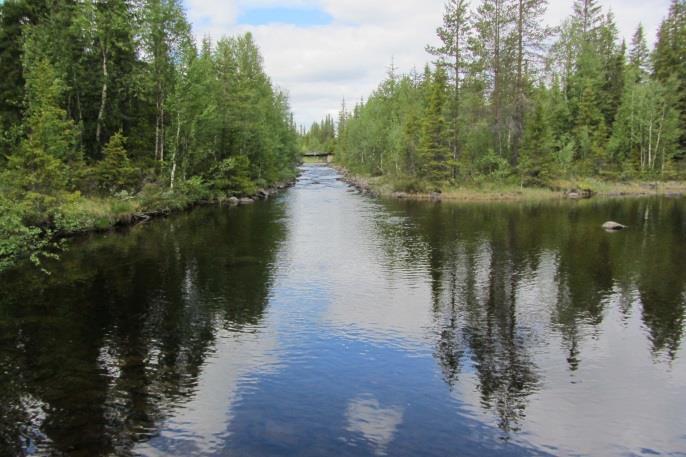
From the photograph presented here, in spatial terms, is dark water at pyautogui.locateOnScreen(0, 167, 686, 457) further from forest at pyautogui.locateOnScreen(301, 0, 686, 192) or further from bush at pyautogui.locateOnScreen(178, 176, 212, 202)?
forest at pyautogui.locateOnScreen(301, 0, 686, 192)

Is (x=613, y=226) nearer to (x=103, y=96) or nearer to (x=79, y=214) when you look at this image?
(x=79, y=214)

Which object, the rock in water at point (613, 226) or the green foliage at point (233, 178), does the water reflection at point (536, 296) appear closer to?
the rock in water at point (613, 226)

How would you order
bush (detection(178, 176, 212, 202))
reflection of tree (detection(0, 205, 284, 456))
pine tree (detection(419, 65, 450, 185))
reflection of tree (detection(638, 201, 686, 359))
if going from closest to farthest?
reflection of tree (detection(0, 205, 284, 456)) < reflection of tree (detection(638, 201, 686, 359)) < bush (detection(178, 176, 212, 202)) < pine tree (detection(419, 65, 450, 185))

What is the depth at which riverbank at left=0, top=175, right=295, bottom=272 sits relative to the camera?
19.4m

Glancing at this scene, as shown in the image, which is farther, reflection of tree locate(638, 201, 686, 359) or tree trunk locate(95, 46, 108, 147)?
tree trunk locate(95, 46, 108, 147)

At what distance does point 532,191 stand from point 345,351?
53.4 meters

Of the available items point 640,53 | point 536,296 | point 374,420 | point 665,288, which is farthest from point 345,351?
point 640,53

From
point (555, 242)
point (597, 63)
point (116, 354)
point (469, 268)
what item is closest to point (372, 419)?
point (116, 354)

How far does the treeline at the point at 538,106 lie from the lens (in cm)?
6438

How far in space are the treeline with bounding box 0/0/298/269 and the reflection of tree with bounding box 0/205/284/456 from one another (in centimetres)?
885

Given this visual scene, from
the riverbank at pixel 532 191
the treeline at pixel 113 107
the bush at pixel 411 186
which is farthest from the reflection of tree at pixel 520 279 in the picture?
the treeline at pixel 113 107

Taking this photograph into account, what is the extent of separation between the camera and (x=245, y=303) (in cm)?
2069

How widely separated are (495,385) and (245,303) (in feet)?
35.0

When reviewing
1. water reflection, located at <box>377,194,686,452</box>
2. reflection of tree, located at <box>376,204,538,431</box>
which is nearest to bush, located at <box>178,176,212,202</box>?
water reflection, located at <box>377,194,686,452</box>
